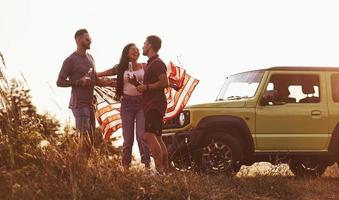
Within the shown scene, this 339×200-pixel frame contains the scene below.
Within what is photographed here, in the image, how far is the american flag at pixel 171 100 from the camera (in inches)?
388

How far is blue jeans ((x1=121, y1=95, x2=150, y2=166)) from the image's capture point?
28.3ft

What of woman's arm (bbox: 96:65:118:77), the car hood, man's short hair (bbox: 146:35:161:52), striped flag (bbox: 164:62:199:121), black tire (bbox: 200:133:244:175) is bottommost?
black tire (bbox: 200:133:244:175)

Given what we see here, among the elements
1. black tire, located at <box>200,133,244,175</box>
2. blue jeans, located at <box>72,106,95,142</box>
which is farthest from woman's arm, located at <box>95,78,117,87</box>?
black tire, located at <box>200,133,244,175</box>

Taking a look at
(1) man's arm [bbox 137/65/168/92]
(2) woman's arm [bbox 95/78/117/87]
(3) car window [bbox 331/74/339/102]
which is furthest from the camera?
(3) car window [bbox 331/74/339/102]

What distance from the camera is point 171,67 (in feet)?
32.5

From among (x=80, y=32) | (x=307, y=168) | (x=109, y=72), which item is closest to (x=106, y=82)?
(x=109, y=72)

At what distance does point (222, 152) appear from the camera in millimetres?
9930

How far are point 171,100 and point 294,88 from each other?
216 centimetres

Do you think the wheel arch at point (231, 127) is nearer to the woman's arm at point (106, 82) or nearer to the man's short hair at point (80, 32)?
the woman's arm at point (106, 82)

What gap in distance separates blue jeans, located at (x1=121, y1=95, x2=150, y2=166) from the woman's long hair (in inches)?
4.5

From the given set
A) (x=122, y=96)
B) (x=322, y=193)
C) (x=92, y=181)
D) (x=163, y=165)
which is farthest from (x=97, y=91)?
(x=322, y=193)

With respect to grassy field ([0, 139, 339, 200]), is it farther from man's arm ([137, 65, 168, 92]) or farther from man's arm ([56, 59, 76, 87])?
man's arm ([56, 59, 76, 87])

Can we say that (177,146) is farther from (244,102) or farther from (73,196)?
(73,196)

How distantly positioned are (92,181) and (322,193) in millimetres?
3351
